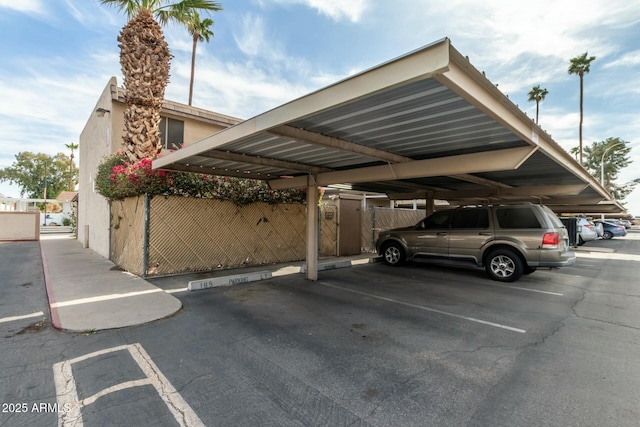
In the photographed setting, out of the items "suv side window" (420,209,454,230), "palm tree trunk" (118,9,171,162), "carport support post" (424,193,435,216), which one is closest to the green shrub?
"palm tree trunk" (118,9,171,162)

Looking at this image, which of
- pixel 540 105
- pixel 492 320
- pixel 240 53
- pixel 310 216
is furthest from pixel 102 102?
pixel 540 105

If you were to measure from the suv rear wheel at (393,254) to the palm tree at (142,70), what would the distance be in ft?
28.5

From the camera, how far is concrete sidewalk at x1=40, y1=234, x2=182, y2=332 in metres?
4.68

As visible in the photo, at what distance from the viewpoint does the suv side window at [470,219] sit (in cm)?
830

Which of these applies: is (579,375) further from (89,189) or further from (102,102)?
(89,189)

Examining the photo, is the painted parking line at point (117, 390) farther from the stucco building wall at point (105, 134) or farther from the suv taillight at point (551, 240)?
the stucco building wall at point (105, 134)

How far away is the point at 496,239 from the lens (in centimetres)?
788

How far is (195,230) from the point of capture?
8.59 meters

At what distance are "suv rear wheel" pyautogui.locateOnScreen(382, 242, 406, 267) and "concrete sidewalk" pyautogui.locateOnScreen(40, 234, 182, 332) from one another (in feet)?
22.1

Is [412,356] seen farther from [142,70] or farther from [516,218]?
[142,70]

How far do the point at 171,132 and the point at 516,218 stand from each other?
45.0ft

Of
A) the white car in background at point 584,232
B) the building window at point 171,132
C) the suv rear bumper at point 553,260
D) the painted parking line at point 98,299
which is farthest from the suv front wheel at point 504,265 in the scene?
the white car in background at point 584,232

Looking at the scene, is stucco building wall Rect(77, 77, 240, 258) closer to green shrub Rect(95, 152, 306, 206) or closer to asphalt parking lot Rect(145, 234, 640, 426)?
green shrub Rect(95, 152, 306, 206)

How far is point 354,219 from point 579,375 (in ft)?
32.3
